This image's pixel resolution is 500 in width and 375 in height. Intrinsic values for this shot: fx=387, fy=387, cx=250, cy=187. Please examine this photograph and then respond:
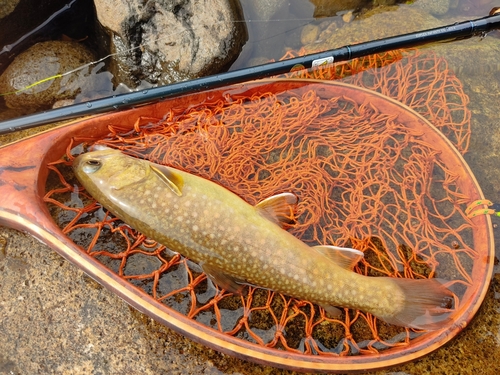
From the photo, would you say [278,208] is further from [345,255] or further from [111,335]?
[111,335]

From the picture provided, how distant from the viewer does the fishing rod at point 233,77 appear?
9.36 feet

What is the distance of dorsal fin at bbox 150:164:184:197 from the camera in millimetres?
2689

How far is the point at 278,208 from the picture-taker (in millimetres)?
2812

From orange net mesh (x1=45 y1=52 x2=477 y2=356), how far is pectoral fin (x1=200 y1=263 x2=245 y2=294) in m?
0.11

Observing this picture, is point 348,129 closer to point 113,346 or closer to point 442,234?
point 442,234

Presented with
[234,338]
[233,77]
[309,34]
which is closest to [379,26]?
[309,34]

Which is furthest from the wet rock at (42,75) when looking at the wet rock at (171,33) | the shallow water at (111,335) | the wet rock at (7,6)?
the shallow water at (111,335)

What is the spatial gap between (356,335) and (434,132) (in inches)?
64.8

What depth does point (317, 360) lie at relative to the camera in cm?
241

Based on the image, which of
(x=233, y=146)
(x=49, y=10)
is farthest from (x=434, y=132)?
(x=49, y=10)

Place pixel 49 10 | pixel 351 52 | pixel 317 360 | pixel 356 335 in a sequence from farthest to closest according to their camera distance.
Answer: pixel 49 10 < pixel 351 52 < pixel 356 335 < pixel 317 360

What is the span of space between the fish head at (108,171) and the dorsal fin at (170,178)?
3.4 inches

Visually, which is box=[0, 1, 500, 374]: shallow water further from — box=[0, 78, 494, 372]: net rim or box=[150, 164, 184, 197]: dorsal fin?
box=[150, 164, 184, 197]: dorsal fin

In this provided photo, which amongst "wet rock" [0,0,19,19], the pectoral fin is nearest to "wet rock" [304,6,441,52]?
the pectoral fin
